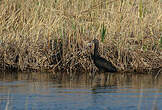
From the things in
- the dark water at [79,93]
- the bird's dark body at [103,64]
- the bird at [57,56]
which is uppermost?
the bird at [57,56]

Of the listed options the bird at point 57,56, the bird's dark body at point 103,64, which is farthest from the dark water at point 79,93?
the bird at point 57,56

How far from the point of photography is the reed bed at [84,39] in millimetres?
10742

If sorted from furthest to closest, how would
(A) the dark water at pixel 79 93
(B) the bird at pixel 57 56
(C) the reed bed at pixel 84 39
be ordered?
(B) the bird at pixel 57 56
(C) the reed bed at pixel 84 39
(A) the dark water at pixel 79 93

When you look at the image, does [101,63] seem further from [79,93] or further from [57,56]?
[79,93]

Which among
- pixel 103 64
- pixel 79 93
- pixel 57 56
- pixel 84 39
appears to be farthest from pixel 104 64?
pixel 79 93

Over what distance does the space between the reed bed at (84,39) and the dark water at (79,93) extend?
47cm

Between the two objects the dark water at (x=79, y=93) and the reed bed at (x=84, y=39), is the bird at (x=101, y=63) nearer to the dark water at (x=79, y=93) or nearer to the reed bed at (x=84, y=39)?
the reed bed at (x=84, y=39)

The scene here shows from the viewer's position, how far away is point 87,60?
1081cm

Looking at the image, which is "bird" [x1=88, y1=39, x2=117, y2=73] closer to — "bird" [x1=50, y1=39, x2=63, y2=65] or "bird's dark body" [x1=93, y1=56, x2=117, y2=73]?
"bird's dark body" [x1=93, y1=56, x2=117, y2=73]

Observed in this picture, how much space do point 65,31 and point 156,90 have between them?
3247mm

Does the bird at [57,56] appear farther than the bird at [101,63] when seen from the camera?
Yes

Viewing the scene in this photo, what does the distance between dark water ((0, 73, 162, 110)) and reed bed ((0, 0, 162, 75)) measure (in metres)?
0.47

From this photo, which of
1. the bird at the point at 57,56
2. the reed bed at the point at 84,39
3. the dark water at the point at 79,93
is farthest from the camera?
the bird at the point at 57,56

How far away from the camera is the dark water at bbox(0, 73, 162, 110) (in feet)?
23.3
